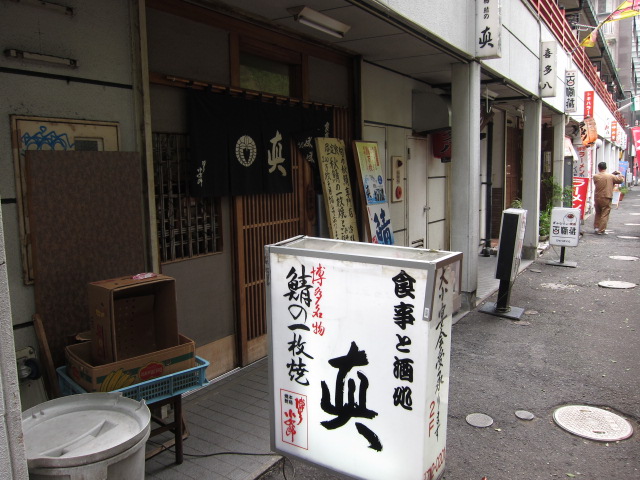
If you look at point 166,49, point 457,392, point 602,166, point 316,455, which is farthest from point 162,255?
point 602,166

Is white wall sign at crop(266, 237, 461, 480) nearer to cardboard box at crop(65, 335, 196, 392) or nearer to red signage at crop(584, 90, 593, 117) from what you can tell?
cardboard box at crop(65, 335, 196, 392)

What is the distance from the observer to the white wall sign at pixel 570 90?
1648 cm

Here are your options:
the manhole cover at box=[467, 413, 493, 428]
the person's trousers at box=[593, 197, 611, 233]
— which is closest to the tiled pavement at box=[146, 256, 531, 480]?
the manhole cover at box=[467, 413, 493, 428]

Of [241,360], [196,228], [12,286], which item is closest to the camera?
[12,286]

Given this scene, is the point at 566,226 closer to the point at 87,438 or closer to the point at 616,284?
the point at 616,284

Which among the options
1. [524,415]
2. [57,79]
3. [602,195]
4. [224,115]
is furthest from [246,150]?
[602,195]

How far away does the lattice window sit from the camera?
5.27 meters

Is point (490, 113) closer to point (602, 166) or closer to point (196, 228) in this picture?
point (196, 228)

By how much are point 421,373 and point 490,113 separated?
31.1 ft

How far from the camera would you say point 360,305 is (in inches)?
130

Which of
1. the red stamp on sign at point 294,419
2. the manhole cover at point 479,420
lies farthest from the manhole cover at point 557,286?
the red stamp on sign at point 294,419

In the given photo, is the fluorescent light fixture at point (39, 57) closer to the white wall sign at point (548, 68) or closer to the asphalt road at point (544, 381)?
the asphalt road at point (544, 381)

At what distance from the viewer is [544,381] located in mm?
6062

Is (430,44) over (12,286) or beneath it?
over
